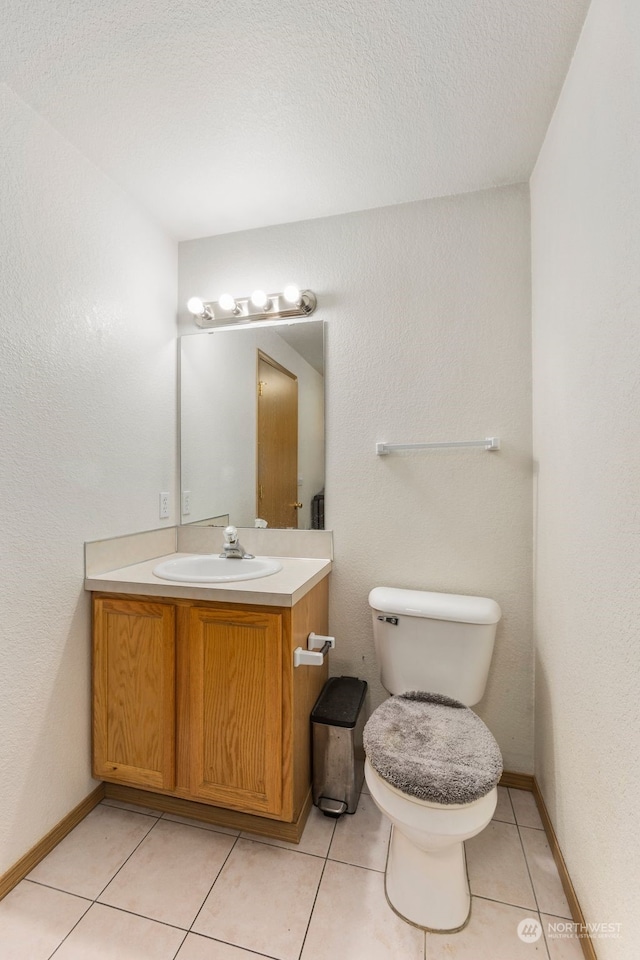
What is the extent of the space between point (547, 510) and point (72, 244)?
1875mm

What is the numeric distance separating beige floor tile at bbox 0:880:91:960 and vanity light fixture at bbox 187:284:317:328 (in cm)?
208

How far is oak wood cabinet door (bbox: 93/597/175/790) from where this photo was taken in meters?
1.42

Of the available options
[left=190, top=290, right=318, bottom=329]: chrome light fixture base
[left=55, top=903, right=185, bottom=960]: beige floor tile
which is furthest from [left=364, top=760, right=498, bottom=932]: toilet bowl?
[left=190, top=290, right=318, bottom=329]: chrome light fixture base

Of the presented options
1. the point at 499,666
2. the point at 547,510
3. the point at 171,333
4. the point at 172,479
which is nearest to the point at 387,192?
the point at 171,333

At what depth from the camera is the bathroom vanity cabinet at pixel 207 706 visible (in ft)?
4.31

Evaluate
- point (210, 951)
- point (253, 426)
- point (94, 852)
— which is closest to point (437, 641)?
point (210, 951)

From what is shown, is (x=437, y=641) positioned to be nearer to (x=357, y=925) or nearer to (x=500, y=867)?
(x=500, y=867)

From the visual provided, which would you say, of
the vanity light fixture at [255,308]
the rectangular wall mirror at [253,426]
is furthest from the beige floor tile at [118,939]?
the vanity light fixture at [255,308]

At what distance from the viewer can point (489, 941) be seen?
1.08 meters

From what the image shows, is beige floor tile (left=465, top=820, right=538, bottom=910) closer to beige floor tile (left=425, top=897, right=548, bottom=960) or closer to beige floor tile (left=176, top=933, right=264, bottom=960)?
beige floor tile (left=425, top=897, right=548, bottom=960)

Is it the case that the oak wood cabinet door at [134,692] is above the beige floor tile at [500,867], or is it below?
above

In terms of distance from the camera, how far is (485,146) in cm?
147

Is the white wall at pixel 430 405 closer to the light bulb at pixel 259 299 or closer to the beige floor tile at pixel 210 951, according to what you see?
the light bulb at pixel 259 299

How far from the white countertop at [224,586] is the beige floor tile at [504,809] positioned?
3.39ft
